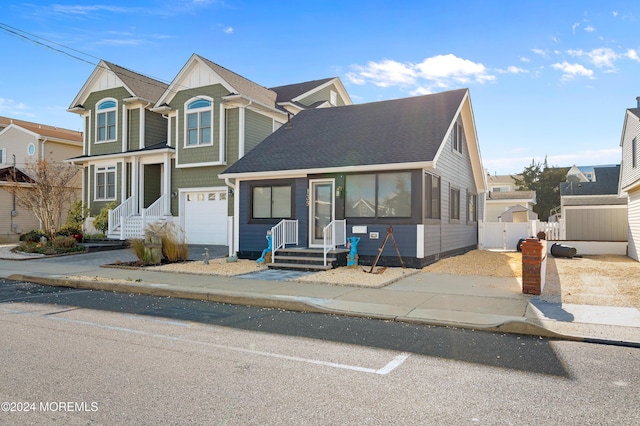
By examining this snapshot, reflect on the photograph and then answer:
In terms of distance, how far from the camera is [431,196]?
557 inches

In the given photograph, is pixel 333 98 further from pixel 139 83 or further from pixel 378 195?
pixel 378 195

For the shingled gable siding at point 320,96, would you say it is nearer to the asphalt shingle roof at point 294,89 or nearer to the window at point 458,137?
the asphalt shingle roof at point 294,89

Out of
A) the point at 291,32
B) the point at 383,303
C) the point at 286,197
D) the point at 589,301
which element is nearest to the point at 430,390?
the point at 383,303

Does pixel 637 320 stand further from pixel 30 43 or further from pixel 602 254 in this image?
pixel 30 43

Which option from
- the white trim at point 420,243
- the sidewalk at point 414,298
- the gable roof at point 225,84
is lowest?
the sidewalk at point 414,298

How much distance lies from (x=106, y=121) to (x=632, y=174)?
2415 centimetres

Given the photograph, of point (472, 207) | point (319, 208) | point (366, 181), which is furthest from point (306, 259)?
point (472, 207)

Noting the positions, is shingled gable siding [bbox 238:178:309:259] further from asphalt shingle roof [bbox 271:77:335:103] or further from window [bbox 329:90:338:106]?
window [bbox 329:90:338:106]

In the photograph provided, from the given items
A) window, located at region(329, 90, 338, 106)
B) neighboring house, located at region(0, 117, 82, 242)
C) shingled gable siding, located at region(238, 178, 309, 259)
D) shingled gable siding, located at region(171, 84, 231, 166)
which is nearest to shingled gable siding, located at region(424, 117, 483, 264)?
shingled gable siding, located at region(238, 178, 309, 259)

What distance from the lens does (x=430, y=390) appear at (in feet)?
14.0

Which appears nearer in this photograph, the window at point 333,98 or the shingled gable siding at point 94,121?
the shingled gable siding at point 94,121

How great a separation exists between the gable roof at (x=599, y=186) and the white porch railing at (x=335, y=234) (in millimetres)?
21990

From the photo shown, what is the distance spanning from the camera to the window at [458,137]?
1727cm

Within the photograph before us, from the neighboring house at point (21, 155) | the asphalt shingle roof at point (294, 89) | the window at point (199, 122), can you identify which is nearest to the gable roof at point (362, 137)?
the window at point (199, 122)
